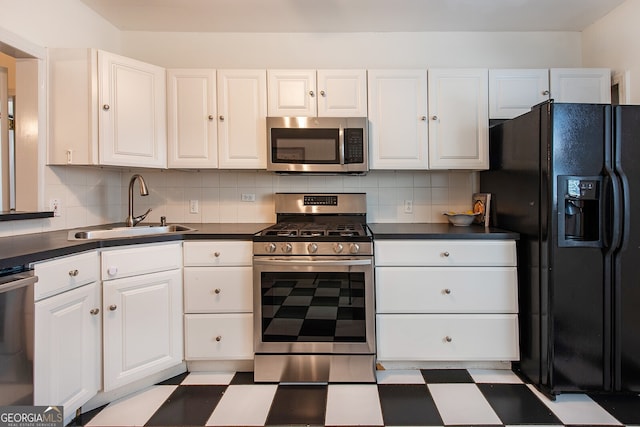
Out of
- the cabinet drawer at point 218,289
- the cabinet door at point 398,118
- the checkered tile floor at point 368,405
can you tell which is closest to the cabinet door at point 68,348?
the checkered tile floor at point 368,405

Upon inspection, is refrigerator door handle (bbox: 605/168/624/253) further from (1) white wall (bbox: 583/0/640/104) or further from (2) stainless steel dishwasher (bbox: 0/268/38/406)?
(2) stainless steel dishwasher (bbox: 0/268/38/406)

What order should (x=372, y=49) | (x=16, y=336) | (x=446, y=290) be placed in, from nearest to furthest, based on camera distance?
(x=16, y=336), (x=446, y=290), (x=372, y=49)

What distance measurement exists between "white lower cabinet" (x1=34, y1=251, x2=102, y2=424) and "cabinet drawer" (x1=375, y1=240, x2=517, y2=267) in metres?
1.51

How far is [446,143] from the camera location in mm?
2219

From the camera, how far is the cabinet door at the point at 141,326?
1670mm

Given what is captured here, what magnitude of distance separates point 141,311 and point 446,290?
173 centimetres

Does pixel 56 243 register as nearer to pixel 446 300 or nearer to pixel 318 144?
pixel 318 144

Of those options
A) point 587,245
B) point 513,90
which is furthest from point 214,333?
point 513,90

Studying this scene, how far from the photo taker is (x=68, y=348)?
1476mm

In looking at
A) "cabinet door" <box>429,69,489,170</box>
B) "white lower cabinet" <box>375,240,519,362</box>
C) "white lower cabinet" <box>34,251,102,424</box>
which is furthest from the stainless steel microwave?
"white lower cabinet" <box>34,251,102,424</box>

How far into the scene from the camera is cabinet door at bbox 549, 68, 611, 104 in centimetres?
219

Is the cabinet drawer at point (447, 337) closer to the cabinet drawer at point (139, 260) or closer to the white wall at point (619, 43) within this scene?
the cabinet drawer at point (139, 260)

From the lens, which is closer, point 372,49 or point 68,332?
point 68,332

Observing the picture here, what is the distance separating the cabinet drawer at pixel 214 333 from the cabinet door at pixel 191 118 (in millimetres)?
1028
